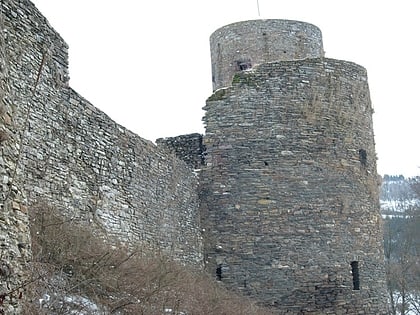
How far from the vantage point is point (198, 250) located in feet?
43.4

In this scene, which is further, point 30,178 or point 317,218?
point 317,218

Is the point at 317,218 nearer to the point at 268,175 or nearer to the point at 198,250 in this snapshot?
the point at 268,175

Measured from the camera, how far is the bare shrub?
5.75 metres

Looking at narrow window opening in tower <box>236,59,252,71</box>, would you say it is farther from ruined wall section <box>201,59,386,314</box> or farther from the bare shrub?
the bare shrub

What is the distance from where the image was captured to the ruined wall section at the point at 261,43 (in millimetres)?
16516

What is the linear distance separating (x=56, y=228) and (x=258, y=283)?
21.1 ft

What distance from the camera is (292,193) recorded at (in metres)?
13.5

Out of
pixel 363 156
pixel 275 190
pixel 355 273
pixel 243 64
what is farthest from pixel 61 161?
pixel 243 64

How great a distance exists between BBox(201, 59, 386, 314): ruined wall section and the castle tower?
2 cm

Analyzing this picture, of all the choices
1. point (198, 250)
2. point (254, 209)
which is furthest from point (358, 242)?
point (198, 250)

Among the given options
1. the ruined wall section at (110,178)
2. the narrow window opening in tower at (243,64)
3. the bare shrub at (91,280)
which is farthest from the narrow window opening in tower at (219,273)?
the narrow window opening in tower at (243,64)

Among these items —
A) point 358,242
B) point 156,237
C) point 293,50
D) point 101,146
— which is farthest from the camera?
point 293,50

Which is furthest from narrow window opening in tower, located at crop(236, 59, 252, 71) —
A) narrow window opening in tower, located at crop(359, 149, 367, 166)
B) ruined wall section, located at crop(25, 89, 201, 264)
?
ruined wall section, located at crop(25, 89, 201, 264)

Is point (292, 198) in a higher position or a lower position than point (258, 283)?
higher
